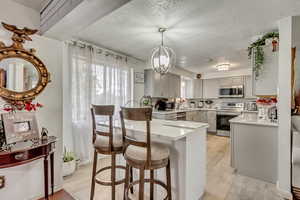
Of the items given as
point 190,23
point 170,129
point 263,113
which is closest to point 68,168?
point 170,129

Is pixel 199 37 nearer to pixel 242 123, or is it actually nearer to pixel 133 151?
pixel 242 123

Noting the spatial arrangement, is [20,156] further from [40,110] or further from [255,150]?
[255,150]

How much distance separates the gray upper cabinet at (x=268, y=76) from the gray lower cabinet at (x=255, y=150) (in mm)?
618

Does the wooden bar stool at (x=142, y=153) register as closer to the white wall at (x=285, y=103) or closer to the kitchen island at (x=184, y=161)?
the kitchen island at (x=184, y=161)

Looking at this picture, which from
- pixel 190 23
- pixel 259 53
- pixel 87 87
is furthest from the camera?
pixel 87 87

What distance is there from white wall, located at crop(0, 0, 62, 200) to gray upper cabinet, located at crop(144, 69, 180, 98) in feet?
8.51

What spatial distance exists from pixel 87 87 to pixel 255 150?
3323 mm

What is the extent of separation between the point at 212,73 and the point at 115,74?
447 centimetres

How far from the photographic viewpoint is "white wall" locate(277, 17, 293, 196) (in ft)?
6.59

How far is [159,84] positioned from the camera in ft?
14.9

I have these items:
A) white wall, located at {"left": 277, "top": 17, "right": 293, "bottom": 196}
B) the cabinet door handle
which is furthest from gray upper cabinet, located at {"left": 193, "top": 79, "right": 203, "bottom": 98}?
the cabinet door handle

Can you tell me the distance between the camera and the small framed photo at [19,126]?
60.7 inches

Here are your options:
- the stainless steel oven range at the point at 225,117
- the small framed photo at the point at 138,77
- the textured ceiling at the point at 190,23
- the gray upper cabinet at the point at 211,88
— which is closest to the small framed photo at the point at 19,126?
the textured ceiling at the point at 190,23

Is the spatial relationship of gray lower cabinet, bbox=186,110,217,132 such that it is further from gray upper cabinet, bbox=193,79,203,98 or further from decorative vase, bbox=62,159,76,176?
decorative vase, bbox=62,159,76,176
